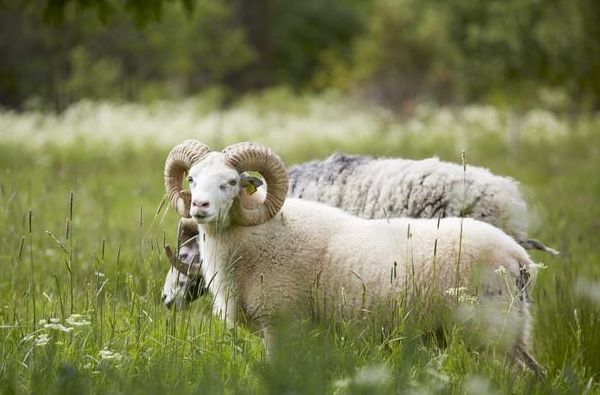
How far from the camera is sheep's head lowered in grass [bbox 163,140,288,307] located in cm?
489

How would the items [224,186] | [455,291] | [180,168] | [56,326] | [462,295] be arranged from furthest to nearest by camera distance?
[180,168] < [224,186] < [455,291] < [462,295] < [56,326]

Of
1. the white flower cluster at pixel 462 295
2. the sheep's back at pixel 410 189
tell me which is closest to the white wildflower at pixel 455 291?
the white flower cluster at pixel 462 295

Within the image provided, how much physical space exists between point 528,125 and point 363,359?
17.2 meters

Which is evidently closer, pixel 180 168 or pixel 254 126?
pixel 180 168

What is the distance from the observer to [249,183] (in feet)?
17.1

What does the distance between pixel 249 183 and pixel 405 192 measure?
1.48 m

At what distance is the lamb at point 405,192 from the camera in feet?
19.8

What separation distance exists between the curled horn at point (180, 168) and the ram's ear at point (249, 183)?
0.27 m

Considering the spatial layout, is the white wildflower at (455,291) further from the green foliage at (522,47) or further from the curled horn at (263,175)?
the green foliage at (522,47)

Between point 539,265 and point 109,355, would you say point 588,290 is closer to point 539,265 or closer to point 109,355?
point 539,265

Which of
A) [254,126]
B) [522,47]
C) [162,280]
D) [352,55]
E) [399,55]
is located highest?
[352,55]

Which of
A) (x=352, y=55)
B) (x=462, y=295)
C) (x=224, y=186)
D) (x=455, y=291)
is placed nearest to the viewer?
(x=462, y=295)

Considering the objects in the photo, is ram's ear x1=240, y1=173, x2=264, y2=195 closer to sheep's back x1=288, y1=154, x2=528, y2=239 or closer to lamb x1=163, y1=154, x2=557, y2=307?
lamb x1=163, y1=154, x2=557, y2=307

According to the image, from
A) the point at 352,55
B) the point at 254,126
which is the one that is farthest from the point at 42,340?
the point at 352,55
